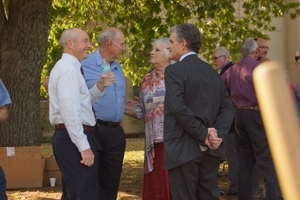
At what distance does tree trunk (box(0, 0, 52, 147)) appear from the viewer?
30.1 feet

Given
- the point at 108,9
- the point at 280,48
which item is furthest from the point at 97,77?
the point at 280,48

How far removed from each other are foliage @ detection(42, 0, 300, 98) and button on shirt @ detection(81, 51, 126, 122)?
6.22m

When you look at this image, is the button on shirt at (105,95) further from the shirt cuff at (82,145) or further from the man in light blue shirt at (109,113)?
the shirt cuff at (82,145)

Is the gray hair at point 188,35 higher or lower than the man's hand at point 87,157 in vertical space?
higher

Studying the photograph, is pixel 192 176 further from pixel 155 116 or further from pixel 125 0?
pixel 125 0

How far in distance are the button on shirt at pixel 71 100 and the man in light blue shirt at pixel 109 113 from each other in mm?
718

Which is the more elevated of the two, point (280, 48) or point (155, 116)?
point (280, 48)

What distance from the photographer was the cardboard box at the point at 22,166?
852 cm

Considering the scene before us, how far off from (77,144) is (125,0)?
27.2ft

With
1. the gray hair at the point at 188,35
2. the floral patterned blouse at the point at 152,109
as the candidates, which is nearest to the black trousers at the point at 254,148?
the floral patterned blouse at the point at 152,109

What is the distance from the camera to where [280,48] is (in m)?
26.0

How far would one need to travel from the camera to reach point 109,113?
213 inches

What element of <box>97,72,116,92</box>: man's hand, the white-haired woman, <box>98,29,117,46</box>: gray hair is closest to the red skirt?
the white-haired woman

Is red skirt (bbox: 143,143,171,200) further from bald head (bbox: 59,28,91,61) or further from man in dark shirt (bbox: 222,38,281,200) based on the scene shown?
bald head (bbox: 59,28,91,61)
